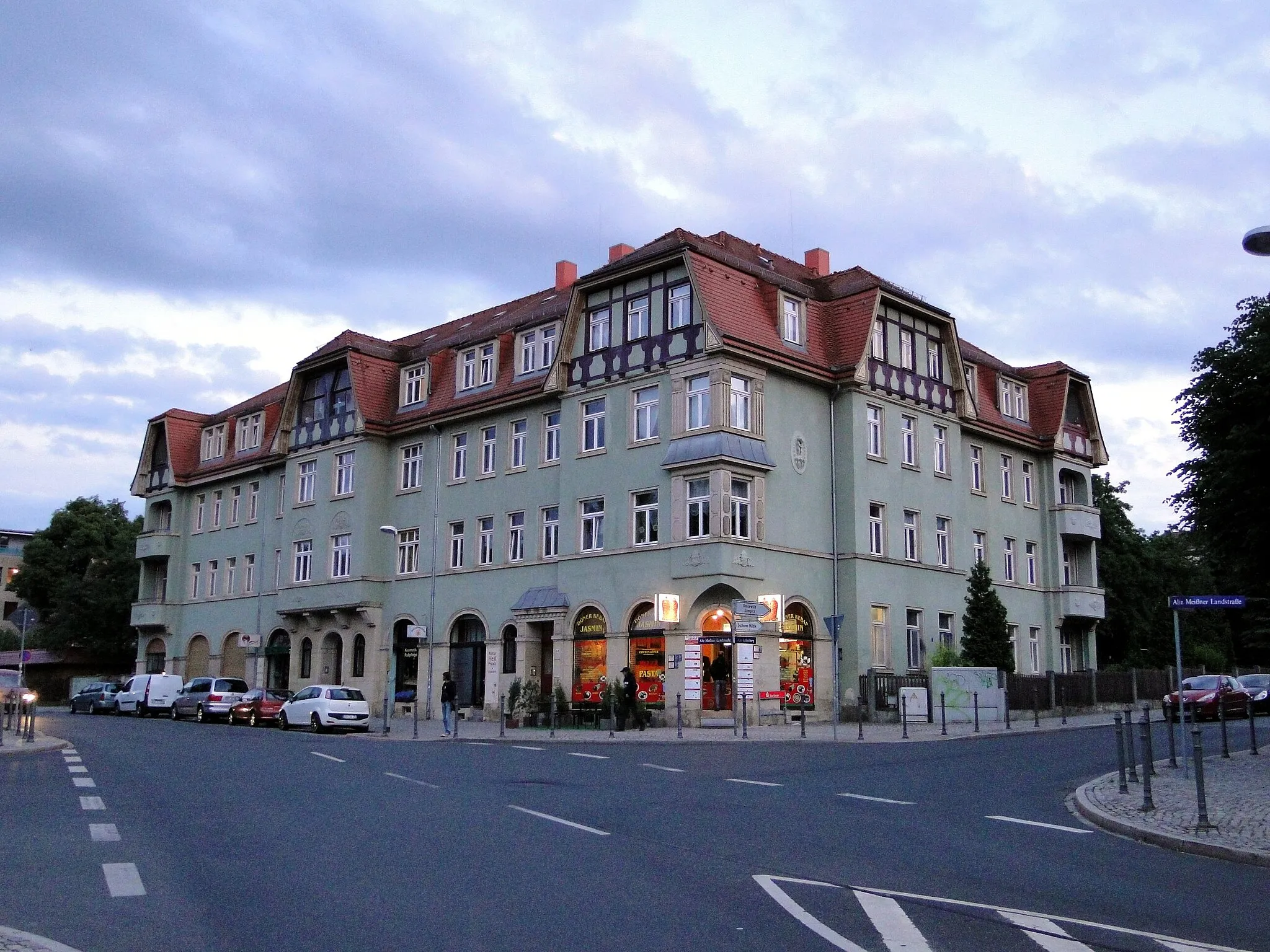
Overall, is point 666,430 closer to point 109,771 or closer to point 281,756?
point 281,756

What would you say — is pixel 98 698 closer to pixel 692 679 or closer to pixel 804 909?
pixel 692 679

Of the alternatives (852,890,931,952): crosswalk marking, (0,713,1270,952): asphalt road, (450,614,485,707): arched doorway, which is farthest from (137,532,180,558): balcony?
(852,890,931,952): crosswalk marking

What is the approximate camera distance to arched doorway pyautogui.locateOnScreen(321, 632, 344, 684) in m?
49.4

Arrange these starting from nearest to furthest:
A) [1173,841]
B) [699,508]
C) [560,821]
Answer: [1173,841]
[560,821]
[699,508]

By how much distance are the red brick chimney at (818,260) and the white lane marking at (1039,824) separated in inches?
1424

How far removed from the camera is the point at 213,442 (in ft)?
200

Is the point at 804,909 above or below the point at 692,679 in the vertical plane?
below

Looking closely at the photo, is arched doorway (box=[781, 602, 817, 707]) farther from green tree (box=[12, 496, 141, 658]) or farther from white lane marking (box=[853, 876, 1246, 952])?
green tree (box=[12, 496, 141, 658])

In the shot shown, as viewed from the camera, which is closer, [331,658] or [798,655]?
[798,655]

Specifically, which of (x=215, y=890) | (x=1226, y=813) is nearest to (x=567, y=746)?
(x=1226, y=813)

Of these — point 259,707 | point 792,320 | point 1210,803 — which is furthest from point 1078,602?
point 1210,803

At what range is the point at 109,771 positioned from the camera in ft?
66.4

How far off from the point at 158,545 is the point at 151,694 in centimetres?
1373

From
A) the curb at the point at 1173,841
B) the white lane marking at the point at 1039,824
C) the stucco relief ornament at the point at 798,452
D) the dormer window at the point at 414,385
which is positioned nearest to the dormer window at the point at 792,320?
the stucco relief ornament at the point at 798,452
